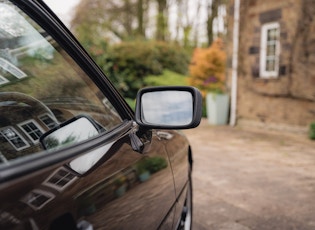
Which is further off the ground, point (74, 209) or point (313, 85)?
point (74, 209)

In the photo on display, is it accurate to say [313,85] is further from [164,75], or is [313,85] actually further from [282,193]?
[164,75]

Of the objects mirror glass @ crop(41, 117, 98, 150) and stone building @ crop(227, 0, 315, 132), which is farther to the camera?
stone building @ crop(227, 0, 315, 132)

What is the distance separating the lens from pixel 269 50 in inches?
344

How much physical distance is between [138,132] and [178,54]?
1488 cm

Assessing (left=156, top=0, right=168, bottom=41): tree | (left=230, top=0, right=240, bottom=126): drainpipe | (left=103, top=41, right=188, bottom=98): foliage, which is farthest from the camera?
(left=156, top=0, right=168, bottom=41): tree

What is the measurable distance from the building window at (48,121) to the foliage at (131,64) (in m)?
11.0

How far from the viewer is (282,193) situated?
414cm

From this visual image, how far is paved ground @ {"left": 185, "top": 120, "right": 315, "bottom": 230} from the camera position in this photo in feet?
11.1

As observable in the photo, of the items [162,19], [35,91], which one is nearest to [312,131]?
[35,91]

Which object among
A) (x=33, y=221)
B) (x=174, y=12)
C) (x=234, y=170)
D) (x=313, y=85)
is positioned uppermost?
(x=174, y=12)

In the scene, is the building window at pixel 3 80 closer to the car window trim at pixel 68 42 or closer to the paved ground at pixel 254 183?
the car window trim at pixel 68 42

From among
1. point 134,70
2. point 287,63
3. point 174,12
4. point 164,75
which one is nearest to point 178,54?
point 164,75

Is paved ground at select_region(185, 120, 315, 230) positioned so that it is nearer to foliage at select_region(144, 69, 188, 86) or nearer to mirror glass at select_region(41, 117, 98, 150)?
mirror glass at select_region(41, 117, 98, 150)

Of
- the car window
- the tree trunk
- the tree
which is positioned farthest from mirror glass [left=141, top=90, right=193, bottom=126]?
the tree
